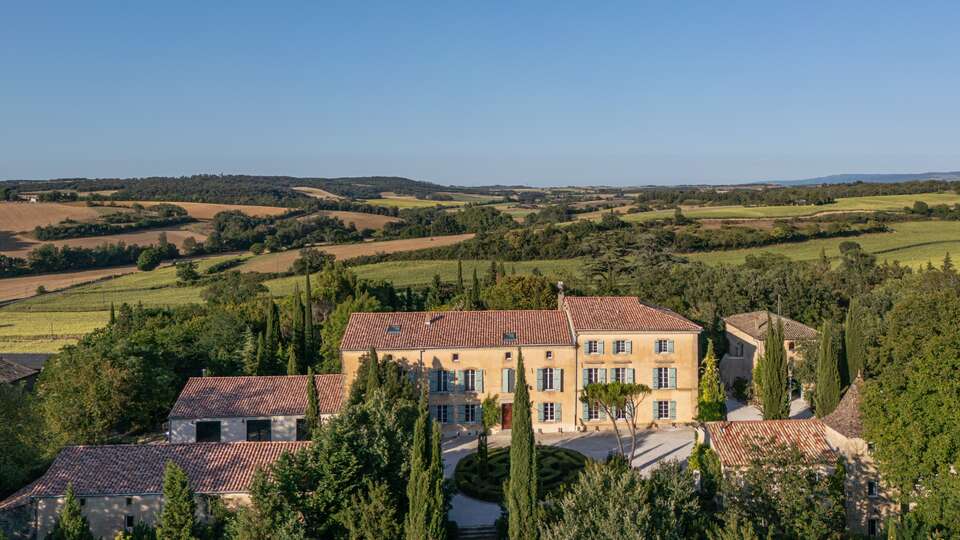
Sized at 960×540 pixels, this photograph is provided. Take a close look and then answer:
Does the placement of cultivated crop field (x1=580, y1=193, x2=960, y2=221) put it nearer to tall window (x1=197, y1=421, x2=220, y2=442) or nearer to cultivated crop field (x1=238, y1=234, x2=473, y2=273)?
cultivated crop field (x1=238, y1=234, x2=473, y2=273)

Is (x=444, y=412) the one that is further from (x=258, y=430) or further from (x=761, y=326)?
(x=761, y=326)

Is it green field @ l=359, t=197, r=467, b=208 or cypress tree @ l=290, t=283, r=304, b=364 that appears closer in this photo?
cypress tree @ l=290, t=283, r=304, b=364

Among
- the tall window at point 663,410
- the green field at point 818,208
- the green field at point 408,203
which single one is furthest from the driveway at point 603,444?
the green field at point 408,203

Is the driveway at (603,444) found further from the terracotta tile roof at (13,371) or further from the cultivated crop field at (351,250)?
the cultivated crop field at (351,250)

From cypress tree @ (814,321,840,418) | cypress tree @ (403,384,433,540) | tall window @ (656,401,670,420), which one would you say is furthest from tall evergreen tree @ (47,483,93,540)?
cypress tree @ (814,321,840,418)

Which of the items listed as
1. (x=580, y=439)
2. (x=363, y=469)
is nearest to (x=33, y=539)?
(x=363, y=469)

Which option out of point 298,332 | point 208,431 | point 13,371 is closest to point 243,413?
point 208,431

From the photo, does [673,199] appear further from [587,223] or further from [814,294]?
[814,294]
